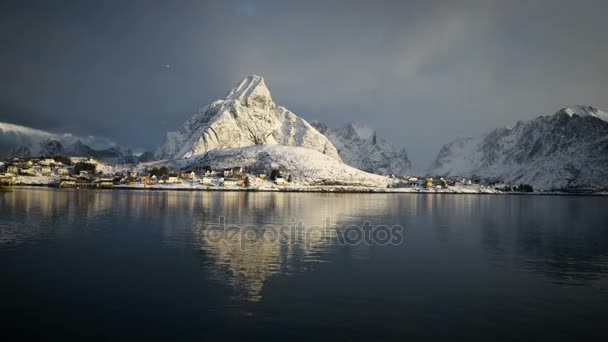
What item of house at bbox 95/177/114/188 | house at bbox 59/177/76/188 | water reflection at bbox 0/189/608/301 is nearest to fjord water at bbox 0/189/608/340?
water reflection at bbox 0/189/608/301

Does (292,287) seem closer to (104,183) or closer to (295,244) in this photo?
(295,244)

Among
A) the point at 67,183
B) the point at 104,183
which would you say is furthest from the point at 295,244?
the point at 104,183

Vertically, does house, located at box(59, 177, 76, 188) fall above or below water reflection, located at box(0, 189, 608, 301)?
above

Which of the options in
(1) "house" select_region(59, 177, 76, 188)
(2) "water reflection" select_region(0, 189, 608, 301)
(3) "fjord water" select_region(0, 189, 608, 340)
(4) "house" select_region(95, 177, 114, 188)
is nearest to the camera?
(3) "fjord water" select_region(0, 189, 608, 340)

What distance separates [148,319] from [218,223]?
33.6m

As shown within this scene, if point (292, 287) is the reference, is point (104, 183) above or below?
above

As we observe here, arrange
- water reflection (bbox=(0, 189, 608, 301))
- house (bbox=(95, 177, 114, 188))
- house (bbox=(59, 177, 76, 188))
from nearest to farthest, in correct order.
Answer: water reflection (bbox=(0, 189, 608, 301)) < house (bbox=(59, 177, 76, 188)) < house (bbox=(95, 177, 114, 188))

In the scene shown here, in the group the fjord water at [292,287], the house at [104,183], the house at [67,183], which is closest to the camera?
the fjord water at [292,287]

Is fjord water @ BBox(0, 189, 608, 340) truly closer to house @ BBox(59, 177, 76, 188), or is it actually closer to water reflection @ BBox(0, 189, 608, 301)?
water reflection @ BBox(0, 189, 608, 301)

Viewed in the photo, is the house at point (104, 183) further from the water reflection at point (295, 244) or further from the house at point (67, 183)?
the water reflection at point (295, 244)

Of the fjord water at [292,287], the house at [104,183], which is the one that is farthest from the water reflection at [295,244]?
the house at [104,183]

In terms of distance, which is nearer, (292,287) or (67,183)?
(292,287)

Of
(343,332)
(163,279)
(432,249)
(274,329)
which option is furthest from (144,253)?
(432,249)

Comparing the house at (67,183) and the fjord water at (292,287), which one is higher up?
the house at (67,183)
